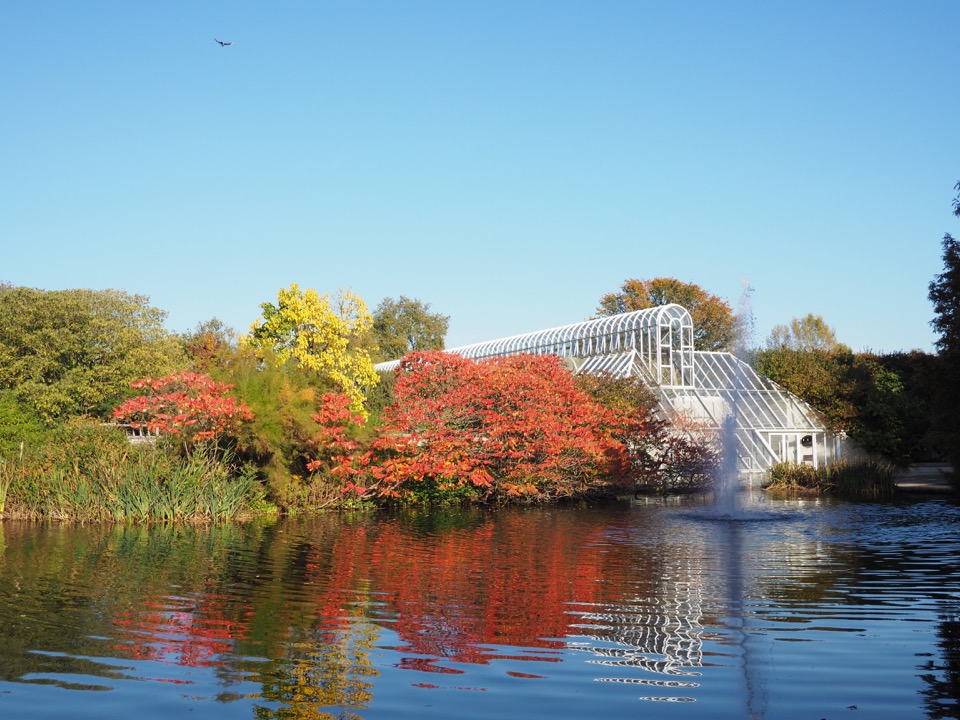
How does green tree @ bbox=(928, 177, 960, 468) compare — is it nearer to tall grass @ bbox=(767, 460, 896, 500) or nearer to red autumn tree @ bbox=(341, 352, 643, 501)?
tall grass @ bbox=(767, 460, 896, 500)

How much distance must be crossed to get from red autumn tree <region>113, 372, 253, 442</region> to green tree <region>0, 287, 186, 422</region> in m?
10.1

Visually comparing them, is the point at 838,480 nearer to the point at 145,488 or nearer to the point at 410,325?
the point at 145,488

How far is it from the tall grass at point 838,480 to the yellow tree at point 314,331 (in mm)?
15259

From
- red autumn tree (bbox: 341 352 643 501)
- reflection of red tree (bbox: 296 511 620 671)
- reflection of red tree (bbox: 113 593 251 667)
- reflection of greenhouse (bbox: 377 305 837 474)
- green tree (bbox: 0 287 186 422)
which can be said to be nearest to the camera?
reflection of red tree (bbox: 113 593 251 667)

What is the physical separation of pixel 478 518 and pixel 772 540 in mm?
7346

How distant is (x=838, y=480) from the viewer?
27.9 meters

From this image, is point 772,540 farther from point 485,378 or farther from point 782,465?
point 782,465

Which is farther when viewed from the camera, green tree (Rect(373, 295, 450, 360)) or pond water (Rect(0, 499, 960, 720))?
green tree (Rect(373, 295, 450, 360))

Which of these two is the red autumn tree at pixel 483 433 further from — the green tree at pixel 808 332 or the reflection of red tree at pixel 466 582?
the green tree at pixel 808 332

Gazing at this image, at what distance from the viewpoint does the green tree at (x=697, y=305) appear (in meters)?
58.5

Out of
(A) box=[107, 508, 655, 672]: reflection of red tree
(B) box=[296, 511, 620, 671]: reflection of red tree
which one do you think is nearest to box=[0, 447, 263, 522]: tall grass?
(B) box=[296, 511, 620, 671]: reflection of red tree

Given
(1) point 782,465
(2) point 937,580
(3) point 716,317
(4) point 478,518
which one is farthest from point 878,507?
(3) point 716,317

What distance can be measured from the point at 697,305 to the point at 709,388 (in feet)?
82.2

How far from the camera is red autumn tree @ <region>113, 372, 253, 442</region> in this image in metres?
20.2
